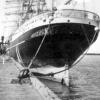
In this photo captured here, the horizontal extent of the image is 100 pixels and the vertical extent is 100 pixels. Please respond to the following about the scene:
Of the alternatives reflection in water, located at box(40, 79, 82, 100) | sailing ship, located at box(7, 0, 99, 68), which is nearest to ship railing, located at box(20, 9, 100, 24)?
sailing ship, located at box(7, 0, 99, 68)

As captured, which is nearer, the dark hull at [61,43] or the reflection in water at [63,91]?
the reflection in water at [63,91]

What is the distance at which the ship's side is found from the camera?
16.3m

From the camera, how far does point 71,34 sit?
645 inches

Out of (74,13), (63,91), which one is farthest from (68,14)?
(63,91)

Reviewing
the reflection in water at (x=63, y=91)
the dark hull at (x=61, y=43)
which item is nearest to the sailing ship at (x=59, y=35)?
the dark hull at (x=61, y=43)

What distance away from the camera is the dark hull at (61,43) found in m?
16.3

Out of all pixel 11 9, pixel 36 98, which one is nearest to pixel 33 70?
pixel 36 98

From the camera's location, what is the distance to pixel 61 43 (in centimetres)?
1672

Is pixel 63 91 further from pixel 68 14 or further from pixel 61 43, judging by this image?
pixel 68 14

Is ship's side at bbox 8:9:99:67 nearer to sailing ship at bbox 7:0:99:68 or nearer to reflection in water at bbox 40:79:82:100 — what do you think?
sailing ship at bbox 7:0:99:68

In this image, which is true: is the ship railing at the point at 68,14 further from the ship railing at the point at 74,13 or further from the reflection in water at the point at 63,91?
the reflection in water at the point at 63,91

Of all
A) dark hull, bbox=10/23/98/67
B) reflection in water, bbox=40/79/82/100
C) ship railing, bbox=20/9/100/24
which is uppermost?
ship railing, bbox=20/9/100/24

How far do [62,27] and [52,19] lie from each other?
85cm

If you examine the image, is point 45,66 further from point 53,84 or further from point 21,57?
point 21,57
